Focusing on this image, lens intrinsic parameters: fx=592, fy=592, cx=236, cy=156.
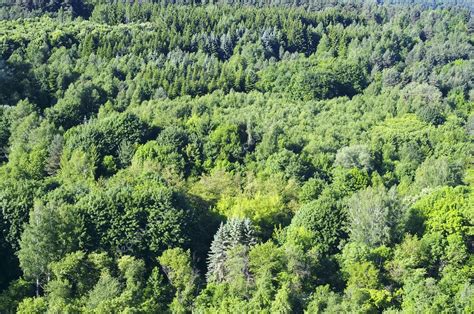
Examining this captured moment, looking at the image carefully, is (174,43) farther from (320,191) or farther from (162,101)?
(320,191)

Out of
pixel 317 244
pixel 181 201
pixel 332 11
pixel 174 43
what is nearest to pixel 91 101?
pixel 174 43

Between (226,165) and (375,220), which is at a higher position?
(375,220)

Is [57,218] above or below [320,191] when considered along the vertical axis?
above

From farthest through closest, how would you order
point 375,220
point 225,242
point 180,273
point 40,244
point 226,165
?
point 226,165, point 375,220, point 225,242, point 180,273, point 40,244

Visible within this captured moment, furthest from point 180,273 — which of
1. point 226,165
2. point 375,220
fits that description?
point 226,165

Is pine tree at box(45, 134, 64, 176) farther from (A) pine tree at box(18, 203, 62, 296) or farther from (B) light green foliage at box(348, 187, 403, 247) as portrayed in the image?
(B) light green foliage at box(348, 187, 403, 247)

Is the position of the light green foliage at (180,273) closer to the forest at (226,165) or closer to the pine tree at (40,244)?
the forest at (226,165)

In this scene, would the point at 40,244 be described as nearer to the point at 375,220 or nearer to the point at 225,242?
the point at 225,242

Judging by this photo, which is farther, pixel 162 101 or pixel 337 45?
pixel 337 45

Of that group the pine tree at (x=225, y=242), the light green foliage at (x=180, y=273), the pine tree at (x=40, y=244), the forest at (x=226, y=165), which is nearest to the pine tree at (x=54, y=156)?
the forest at (x=226, y=165)
